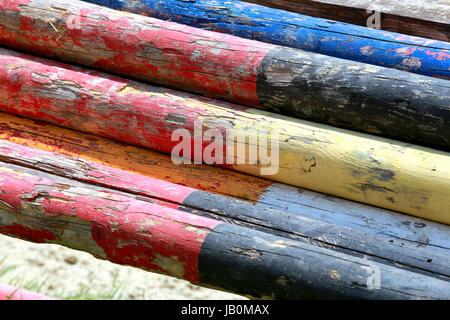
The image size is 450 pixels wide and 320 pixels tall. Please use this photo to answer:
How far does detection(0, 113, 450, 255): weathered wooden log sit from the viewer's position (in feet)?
8.36

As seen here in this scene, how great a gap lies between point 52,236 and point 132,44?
1.25m

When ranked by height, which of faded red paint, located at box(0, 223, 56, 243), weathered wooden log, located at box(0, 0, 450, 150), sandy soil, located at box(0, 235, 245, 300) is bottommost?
sandy soil, located at box(0, 235, 245, 300)

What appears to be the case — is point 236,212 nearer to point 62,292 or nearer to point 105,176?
point 105,176

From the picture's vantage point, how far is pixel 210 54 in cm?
316

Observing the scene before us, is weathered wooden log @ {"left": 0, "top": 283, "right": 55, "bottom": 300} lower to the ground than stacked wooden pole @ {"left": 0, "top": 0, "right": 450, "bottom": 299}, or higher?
lower

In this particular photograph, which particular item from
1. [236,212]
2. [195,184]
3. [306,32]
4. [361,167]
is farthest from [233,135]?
[306,32]

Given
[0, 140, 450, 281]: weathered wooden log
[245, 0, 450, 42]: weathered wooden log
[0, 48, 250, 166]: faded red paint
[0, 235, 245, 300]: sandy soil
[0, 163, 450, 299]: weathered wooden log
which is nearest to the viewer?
[0, 163, 450, 299]: weathered wooden log

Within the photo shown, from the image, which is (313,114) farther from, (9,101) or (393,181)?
(9,101)

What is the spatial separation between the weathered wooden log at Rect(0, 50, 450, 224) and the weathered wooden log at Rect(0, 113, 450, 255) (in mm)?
52

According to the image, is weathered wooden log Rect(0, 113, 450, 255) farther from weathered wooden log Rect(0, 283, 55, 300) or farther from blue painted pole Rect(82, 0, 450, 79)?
blue painted pole Rect(82, 0, 450, 79)

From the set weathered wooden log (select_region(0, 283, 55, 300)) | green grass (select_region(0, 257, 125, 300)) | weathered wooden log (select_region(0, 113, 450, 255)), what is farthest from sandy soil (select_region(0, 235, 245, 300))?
weathered wooden log (select_region(0, 283, 55, 300))

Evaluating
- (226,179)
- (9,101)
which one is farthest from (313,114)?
(9,101)

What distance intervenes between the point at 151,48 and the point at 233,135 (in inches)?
30.9

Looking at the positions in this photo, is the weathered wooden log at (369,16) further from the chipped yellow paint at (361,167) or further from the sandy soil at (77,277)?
the sandy soil at (77,277)
